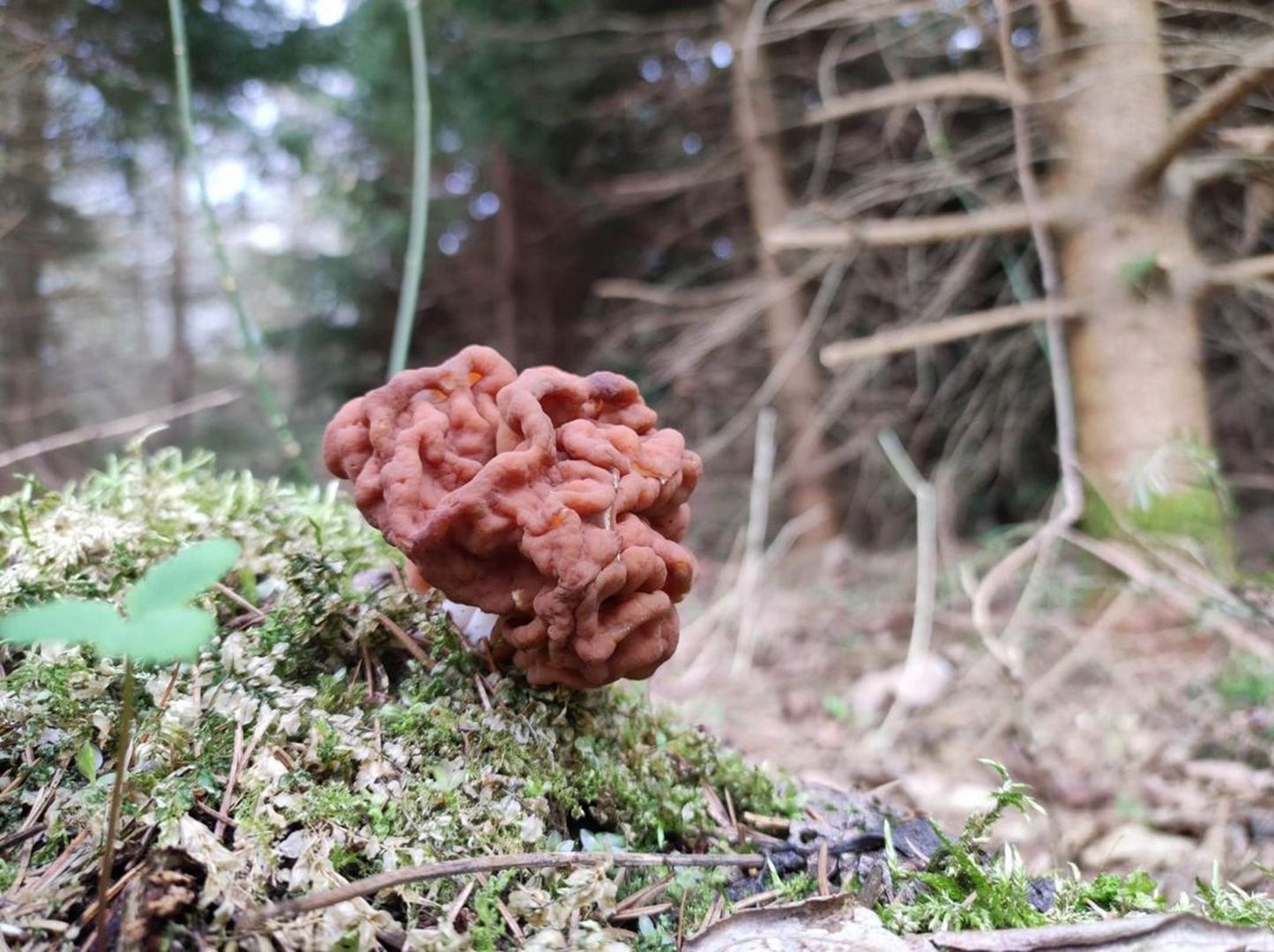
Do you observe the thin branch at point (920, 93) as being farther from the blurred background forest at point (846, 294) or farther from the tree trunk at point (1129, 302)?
the tree trunk at point (1129, 302)

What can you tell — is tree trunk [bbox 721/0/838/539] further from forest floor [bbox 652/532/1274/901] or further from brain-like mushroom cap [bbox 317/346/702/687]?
brain-like mushroom cap [bbox 317/346/702/687]

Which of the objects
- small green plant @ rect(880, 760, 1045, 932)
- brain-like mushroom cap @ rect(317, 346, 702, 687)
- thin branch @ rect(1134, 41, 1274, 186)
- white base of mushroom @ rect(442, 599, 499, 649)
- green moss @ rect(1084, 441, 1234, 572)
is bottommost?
green moss @ rect(1084, 441, 1234, 572)

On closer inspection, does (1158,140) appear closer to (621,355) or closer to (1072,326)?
(1072,326)

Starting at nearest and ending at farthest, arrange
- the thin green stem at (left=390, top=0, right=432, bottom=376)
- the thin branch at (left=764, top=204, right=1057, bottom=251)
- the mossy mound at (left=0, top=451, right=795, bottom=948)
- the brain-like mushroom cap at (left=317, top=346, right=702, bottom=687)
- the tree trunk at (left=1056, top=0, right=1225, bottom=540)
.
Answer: the mossy mound at (left=0, top=451, right=795, bottom=948)
the brain-like mushroom cap at (left=317, top=346, right=702, bottom=687)
the thin green stem at (left=390, top=0, right=432, bottom=376)
the tree trunk at (left=1056, top=0, right=1225, bottom=540)
the thin branch at (left=764, top=204, right=1057, bottom=251)

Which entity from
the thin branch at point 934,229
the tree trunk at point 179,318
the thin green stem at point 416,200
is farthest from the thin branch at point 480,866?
the tree trunk at point 179,318

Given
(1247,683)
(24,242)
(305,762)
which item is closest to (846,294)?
(1247,683)

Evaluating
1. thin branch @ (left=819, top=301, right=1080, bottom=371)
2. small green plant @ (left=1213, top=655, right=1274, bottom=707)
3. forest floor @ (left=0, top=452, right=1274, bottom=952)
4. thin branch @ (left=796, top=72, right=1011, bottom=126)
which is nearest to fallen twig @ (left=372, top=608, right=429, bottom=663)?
forest floor @ (left=0, top=452, right=1274, bottom=952)
